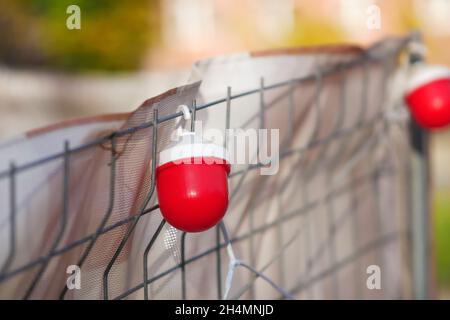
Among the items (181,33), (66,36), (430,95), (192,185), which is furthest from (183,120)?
(181,33)

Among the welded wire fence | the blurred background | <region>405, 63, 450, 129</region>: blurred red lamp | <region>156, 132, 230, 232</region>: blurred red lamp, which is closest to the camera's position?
<region>156, 132, 230, 232</region>: blurred red lamp

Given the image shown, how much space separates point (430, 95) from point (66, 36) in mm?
3434

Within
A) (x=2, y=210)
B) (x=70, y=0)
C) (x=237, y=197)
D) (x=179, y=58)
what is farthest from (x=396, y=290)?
(x=179, y=58)

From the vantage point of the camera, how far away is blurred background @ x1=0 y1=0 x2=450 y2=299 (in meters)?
4.36

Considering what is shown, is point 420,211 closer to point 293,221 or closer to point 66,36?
point 293,221

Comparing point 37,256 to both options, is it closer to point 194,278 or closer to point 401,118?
point 194,278

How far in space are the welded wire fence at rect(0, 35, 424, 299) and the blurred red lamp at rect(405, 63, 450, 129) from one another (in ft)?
0.17

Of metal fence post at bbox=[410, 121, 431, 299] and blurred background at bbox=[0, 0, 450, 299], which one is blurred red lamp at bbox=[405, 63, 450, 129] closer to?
metal fence post at bbox=[410, 121, 431, 299]

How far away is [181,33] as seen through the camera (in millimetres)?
5562

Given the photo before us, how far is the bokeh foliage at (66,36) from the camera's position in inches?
173

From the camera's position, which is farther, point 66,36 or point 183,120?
point 66,36

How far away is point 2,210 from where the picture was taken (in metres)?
1.10

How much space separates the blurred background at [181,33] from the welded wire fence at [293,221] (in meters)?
1.68

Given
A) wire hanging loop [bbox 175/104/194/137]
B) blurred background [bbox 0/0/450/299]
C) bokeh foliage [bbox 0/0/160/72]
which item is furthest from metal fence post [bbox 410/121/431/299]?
bokeh foliage [bbox 0/0/160/72]
